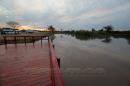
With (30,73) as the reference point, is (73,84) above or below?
below

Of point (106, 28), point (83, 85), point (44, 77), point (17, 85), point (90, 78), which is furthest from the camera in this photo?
point (106, 28)

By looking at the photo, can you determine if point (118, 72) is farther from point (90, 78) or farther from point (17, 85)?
point (17, 85)

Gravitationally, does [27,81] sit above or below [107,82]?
above

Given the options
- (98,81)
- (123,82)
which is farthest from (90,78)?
(123,82)

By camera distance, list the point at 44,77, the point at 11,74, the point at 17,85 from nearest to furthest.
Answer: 1. the point at 17,85
2. the point at 44,77
3. the point at 11,74

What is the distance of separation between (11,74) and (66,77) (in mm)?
3303

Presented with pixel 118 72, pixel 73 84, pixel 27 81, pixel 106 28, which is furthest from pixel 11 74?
pixel 106 28

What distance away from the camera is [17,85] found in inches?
116

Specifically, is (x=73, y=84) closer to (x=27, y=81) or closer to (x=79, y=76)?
(x=79, y=76)

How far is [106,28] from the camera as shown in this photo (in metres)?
74.4

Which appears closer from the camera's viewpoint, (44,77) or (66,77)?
(44,77)

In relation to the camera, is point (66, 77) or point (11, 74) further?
point (66, 77)

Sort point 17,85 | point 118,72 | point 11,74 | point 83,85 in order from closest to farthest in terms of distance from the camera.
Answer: point 17,85
point 11,74
point 83,85
point 118,72

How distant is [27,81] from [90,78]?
4.18 m
